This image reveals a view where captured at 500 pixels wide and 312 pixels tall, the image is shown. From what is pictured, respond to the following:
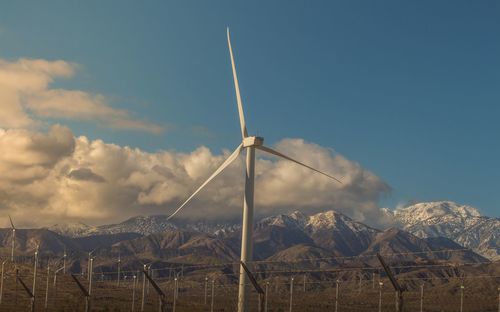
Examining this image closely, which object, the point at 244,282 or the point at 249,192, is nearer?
the point at 244,282

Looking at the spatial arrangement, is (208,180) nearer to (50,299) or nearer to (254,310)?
(254,310)

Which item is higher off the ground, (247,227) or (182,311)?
(247,227)

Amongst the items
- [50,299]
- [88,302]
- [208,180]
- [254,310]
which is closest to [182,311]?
[254,310]

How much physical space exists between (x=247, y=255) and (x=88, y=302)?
20.0 m

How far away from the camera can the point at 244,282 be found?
184 feet

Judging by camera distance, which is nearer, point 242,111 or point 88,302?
point 88,302

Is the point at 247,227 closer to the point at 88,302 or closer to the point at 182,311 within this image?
the point at 88,302

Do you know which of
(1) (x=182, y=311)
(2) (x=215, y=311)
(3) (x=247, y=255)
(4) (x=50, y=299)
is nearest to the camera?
(3) (x=247, y=255)

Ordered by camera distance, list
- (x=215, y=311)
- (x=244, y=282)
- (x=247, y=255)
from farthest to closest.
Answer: (x=215, y=311), (x=247, y=255), (x=244, y=282)

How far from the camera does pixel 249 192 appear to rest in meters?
77.6

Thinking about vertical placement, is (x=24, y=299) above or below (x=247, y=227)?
below

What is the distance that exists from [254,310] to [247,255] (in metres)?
115

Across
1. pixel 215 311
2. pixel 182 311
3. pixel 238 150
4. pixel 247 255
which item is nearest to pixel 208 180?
pixel 238 150

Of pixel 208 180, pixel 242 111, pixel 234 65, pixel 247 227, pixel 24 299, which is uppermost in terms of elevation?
pixel 234 65
